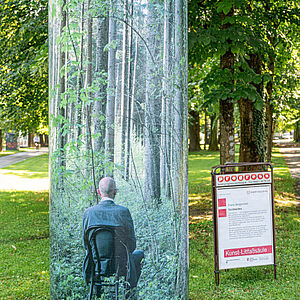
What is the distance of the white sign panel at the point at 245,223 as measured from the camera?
6270 mm

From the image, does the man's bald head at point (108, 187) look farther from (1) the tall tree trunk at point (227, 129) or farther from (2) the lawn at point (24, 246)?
(1) the tall tree trunk at point (227, 129)

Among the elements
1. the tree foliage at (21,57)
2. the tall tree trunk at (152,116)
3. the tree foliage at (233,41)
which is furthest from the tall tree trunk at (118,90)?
the tree foliage at (21,57)

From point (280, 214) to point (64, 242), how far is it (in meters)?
9.49

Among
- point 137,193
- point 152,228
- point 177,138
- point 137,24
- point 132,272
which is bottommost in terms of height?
point 132,272

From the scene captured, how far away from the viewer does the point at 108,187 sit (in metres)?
3.41

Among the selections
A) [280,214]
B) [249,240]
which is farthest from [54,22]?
[280,214]

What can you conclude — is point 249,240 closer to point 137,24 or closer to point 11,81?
point 137,24

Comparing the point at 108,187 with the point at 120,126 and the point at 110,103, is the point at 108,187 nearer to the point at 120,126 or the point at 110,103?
the point at 120,126

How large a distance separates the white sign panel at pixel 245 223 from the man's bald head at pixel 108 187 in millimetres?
3117

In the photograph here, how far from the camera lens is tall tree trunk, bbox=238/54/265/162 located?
44.7 ft

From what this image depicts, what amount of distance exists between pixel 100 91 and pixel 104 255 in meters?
1.27

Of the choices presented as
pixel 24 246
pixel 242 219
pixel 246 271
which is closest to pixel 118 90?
pixel 242 219

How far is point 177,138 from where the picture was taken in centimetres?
367

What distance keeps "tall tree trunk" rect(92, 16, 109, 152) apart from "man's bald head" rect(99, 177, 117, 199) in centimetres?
24
